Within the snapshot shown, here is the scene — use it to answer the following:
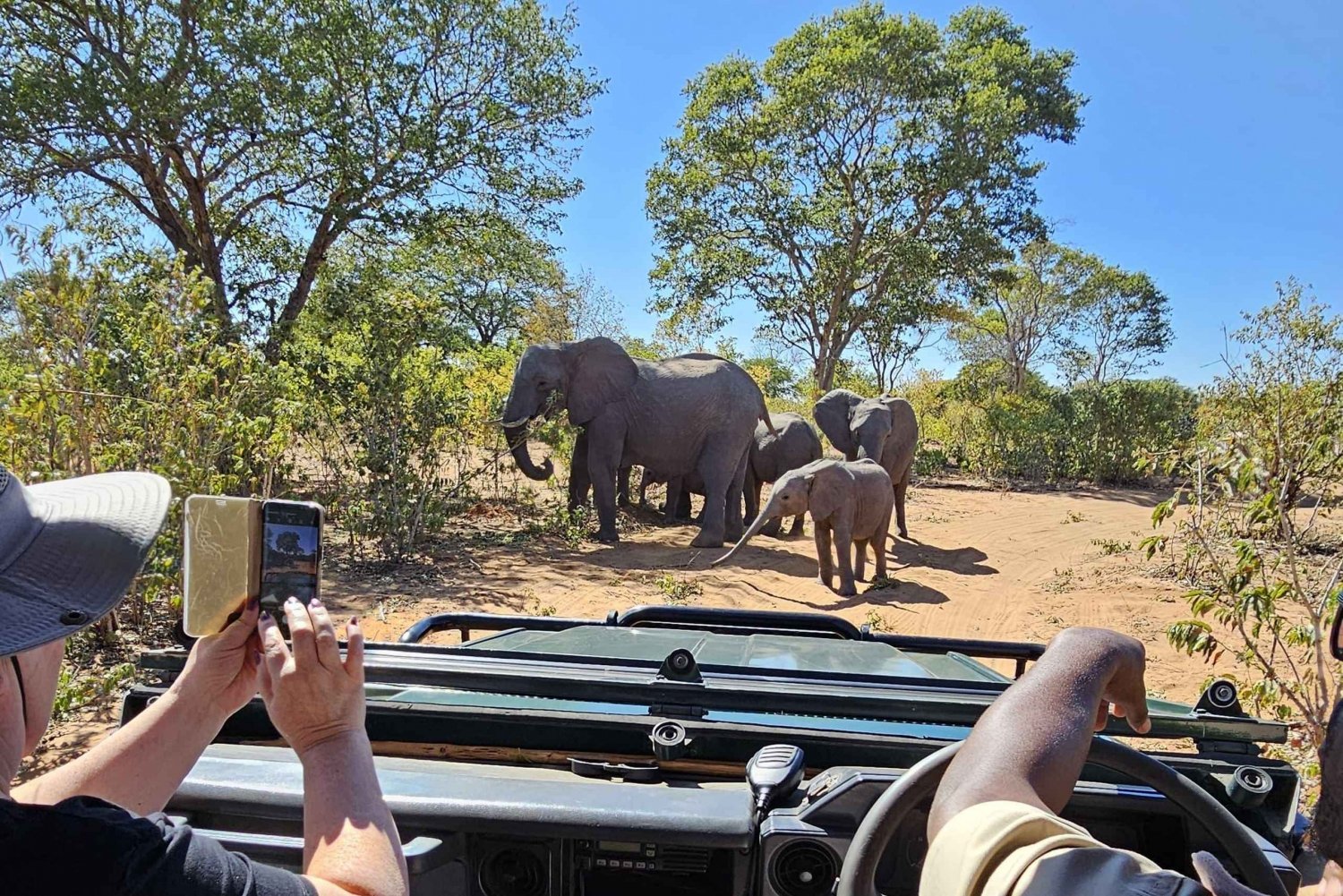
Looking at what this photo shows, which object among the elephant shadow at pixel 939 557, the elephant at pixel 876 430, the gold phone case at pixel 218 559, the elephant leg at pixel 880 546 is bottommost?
the elephant shadow at pixel 939 557

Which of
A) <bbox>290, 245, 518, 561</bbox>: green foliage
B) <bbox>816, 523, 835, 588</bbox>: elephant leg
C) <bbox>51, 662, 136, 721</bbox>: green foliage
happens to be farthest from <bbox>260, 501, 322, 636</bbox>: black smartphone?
<bbox>816, 523, 835, 588</bbox>: elephant leg

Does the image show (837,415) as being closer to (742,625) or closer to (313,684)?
(742,625)

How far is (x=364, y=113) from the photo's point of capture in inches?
481

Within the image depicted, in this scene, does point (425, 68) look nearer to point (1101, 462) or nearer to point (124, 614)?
point (124, 614)

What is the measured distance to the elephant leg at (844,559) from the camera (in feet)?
30.9

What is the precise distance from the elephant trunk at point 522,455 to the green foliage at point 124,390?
481 cm

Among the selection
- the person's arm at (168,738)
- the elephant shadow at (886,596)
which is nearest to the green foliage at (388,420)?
the elephant shadow at (886,596)

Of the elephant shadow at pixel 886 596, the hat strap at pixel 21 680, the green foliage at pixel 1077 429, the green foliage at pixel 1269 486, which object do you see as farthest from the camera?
the green foliage at pixel 1077 429

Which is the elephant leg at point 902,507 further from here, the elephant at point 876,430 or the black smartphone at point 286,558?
the black smartphone at point 286,558

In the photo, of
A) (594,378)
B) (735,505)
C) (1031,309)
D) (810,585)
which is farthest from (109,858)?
(1031,309)

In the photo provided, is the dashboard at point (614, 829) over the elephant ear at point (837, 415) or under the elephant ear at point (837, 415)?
under

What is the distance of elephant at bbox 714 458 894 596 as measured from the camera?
9.51m

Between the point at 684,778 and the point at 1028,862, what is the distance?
93 cm

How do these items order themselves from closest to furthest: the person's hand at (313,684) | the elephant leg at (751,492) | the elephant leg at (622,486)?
1. the person's hand at (313,684)
2. the elephant leg at (622,486)
3. the elephant leg at (751,492)
